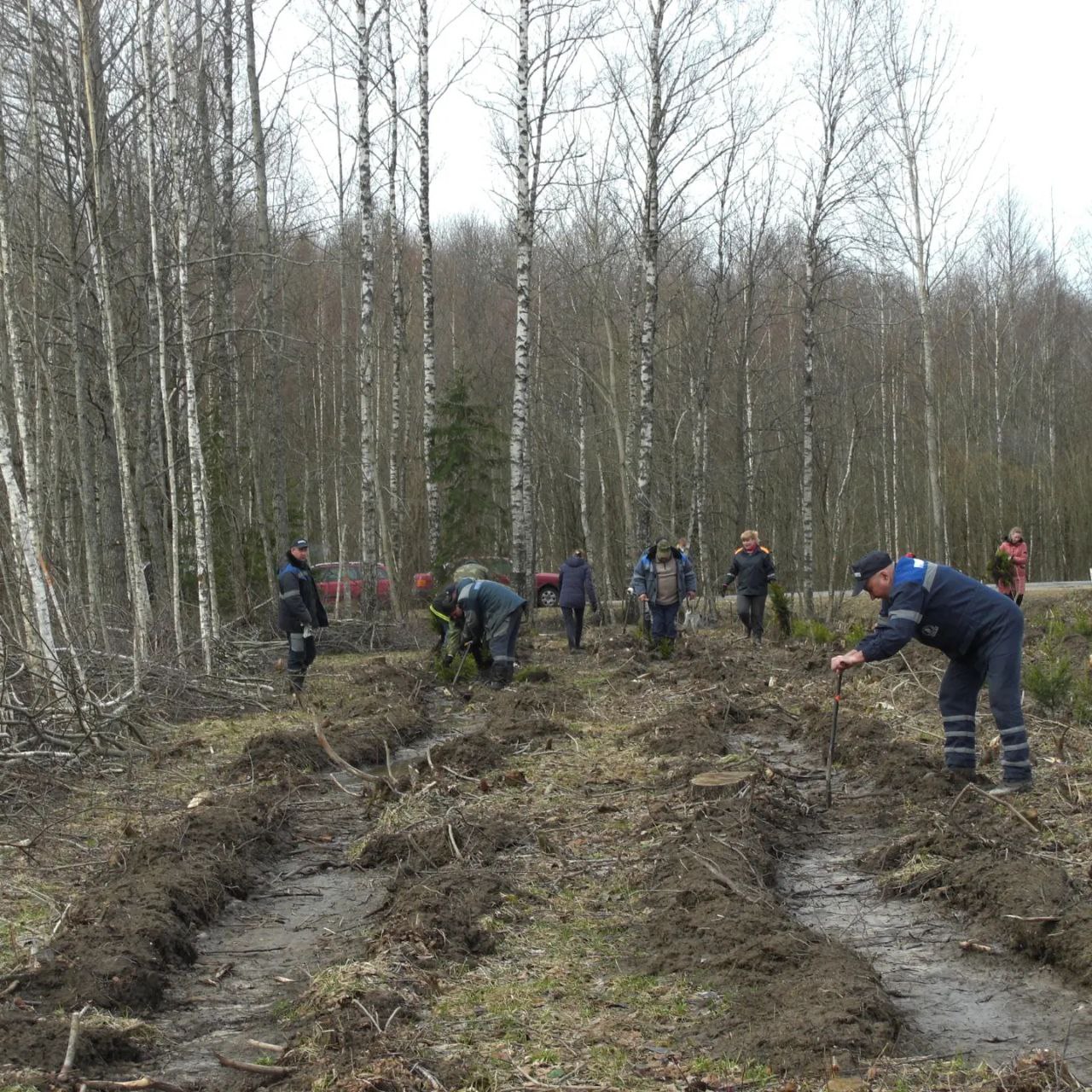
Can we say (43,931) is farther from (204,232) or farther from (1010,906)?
(204,232)

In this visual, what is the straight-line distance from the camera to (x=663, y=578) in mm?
16609

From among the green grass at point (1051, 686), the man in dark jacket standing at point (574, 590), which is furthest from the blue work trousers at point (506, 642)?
the green grass at point (1051, 686)

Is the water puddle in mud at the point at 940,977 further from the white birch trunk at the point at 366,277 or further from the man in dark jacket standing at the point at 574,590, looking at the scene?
the white birch trunk at the point at 366,277

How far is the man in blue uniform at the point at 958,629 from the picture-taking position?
7668 millimetres

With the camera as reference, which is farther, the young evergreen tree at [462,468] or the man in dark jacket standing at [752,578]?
the young evergreen tree at [462,468]

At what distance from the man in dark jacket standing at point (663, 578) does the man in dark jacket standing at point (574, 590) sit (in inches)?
80.5

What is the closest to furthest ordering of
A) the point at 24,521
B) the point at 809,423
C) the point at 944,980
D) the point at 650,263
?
the point at 944,980
the point at 24,521
the point at 650,263
the point at 809,423

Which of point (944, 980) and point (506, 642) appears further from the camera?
point (506, 642)

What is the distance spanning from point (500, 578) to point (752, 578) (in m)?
8.13

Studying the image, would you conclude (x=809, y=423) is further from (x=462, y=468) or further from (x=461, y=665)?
(x=461, y=665)

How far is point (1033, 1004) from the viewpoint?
461cm

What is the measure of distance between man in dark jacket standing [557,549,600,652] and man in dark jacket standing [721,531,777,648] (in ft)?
7.52

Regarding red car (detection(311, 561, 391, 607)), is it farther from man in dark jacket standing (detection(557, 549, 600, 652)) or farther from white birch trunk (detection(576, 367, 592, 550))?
white birch trunk (detection(576, 367, 592, 550))

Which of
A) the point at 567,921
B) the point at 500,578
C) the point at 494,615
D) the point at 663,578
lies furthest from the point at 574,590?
the point at 567,921
